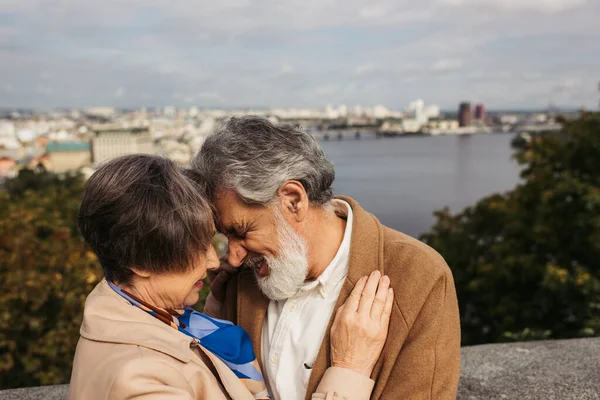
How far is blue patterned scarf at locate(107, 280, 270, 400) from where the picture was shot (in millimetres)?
1560

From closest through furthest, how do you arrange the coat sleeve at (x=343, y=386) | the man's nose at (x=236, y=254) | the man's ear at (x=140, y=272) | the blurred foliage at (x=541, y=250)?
the man's ear at (x=140, y=272) → the coat sleeve at (x=343, y=386) → the man's nose at (x=236, y=254) → the blurred foliage at (x=541, y=250)

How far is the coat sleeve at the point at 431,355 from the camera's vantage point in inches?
59.5

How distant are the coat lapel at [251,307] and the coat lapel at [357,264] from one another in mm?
260

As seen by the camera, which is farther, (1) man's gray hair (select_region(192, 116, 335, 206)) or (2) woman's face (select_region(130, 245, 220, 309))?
(1) man's gray hair (select_region(192, 116, 335, 206))

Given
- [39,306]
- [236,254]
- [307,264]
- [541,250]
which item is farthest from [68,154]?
[307,264]

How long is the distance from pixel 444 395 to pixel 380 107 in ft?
455

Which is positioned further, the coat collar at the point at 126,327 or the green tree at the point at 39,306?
the green tree at the point at 39,306

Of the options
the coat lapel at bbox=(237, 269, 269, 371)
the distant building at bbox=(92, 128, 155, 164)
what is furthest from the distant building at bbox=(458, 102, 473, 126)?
the coat lapel at bbox=(237, 269, 269, 371)

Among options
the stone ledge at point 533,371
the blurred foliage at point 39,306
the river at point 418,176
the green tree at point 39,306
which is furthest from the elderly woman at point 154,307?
the river at point 418,176

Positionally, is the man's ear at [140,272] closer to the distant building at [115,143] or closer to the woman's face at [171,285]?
the woman's face at [171,285]

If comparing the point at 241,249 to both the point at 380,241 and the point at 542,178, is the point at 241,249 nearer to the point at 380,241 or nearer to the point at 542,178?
the point at 380,241

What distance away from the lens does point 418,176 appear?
49.3m

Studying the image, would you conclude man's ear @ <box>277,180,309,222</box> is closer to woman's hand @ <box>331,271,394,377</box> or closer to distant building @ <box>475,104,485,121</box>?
woman's hand @ <box>331,271,394,377</box>

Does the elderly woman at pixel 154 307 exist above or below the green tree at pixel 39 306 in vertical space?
above
